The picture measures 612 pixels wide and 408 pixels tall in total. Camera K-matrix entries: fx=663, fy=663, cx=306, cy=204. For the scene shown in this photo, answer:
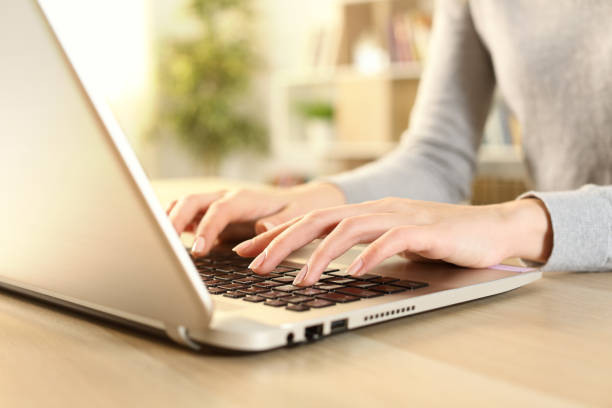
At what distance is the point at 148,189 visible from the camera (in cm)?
39

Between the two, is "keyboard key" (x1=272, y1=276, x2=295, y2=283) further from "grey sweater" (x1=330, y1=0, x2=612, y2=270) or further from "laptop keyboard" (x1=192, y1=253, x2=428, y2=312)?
"grey sweater" (x1=330, y1=0, x2=612, y2=270)

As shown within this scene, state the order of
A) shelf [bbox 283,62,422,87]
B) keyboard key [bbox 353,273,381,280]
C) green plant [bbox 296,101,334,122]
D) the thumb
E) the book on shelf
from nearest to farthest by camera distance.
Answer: keyboard key [bbox 353,273,381,280] → the thumb → the book on shelf → shelf [bbox 283,62,422,87] → green plant [bbox 296,101,334,122]

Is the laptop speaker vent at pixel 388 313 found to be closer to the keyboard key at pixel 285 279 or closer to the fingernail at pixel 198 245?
the keyboard key at pixel 285 279

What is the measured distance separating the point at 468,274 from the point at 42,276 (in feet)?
1.23

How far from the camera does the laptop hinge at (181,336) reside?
437mm

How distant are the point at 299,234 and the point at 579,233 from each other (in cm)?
31

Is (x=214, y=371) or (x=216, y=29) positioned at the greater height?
(x=216, y=29)

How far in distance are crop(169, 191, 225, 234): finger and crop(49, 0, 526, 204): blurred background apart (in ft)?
9.34

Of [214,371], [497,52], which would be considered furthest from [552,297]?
[497,52]

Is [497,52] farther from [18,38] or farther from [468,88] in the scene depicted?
[18,38]

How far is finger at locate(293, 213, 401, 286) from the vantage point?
54cm

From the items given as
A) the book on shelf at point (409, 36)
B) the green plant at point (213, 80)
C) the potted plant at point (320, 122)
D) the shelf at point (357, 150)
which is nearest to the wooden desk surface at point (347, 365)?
the book on shelf at point (409, 36)

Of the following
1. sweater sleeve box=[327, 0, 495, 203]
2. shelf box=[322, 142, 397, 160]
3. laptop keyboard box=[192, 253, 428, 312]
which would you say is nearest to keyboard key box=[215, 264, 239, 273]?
laptop keyboard box=[192, 253, 428, 312]

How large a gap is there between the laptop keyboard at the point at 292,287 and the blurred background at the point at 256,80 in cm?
305
